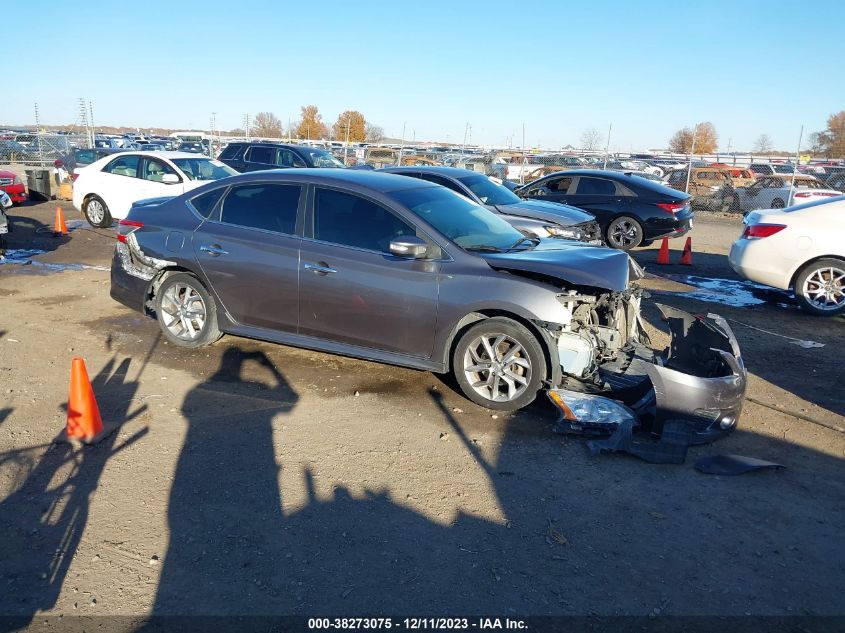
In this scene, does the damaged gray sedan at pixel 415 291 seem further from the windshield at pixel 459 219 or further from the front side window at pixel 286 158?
the front side window at pixel 286 158

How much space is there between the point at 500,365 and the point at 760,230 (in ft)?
18.3

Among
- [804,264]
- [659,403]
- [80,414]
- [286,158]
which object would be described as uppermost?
[286,158]

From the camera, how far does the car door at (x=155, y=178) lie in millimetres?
13680

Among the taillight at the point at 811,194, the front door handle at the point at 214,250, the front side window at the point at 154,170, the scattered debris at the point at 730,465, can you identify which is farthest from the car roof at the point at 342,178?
the taillight at the point at 811,194

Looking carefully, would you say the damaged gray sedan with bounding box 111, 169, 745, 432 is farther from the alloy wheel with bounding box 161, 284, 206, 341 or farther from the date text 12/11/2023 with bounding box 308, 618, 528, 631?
the date text 12/11/2023 with bounding box 308, 618, 528, 631

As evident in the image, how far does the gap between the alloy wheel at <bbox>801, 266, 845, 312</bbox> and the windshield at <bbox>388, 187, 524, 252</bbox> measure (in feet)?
15.5

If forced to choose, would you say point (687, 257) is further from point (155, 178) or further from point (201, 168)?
point (155, 178)

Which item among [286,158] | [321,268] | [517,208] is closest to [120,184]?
[286,158]

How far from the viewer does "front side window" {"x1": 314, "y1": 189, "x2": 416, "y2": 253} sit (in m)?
5.65

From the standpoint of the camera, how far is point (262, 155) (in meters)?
18.1

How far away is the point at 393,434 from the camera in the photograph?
16.2ft

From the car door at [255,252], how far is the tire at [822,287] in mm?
6556

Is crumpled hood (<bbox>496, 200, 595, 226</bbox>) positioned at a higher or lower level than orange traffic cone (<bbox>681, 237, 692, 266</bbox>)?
higher

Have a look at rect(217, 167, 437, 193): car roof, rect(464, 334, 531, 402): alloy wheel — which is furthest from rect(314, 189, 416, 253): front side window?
rect(464, 334, 531, 402): alloy wheel
